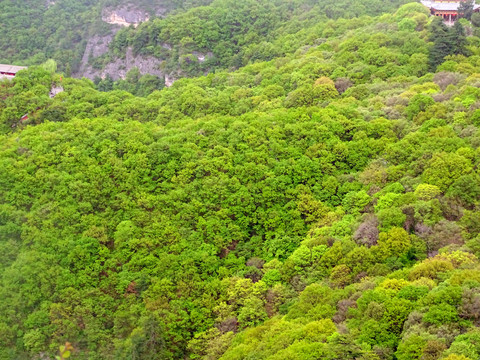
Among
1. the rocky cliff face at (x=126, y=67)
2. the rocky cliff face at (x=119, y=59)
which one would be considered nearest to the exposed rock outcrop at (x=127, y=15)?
the rocky cliff face at (x=119, y=59)

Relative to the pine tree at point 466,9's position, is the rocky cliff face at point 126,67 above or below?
below

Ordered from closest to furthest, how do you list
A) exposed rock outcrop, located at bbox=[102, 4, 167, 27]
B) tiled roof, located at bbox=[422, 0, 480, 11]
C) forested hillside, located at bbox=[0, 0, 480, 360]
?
1. forested hillside, located at bbox=[0, 0, 480, 360]
2. tiled roof, located at bbox=[422, 0, 480, 11]
3. exposed rock outcrop, located at bbox=[102, 4, 167, 27]

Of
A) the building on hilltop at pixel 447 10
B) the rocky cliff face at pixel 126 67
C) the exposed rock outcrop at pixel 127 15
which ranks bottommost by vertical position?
the rocky cliff face at pixel 126 67

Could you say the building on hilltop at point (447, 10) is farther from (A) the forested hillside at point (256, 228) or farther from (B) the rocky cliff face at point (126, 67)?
(B) the rocky cliff face at point (126, 67)

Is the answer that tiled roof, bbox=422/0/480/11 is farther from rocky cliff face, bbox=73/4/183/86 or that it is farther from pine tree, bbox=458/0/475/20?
rocky cliff face, bbox=73/4/183/86

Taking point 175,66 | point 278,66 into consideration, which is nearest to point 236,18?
point 175,66

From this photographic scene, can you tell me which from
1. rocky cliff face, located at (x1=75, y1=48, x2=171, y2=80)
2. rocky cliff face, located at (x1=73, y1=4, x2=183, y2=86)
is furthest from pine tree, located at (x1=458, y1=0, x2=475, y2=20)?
rocky cliff face, located at (x1=75, y1=48, x2=171, y2=80)

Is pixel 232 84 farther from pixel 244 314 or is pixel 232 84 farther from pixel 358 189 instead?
pixel 244 314

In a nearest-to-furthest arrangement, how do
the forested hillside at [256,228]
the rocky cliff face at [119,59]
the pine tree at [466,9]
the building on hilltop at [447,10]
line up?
1. the forested hillside at [256,228]
2. the pine tree at [466,9]
3. the building on hilltop at [447,10]
4. the rocky cliff face at [119,59]
